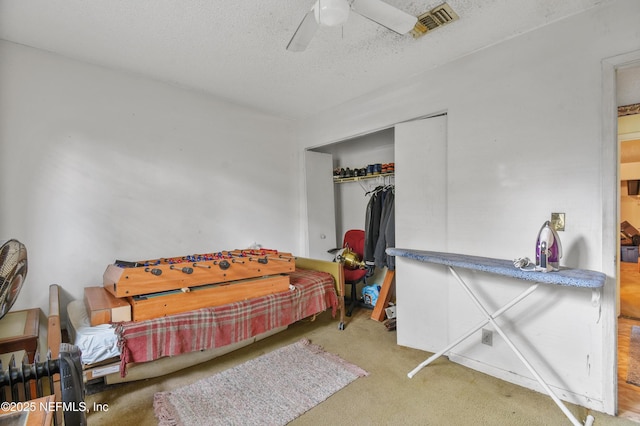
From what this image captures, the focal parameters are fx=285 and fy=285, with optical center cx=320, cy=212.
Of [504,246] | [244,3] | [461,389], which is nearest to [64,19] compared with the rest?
[244,3]

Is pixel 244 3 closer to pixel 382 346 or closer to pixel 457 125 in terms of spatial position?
pixel 457 125

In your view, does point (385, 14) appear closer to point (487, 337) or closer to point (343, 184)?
point (487, 337)

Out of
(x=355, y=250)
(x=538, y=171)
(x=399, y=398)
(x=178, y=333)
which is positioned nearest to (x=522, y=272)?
(x=538, y=171)

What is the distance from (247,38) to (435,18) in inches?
50.7

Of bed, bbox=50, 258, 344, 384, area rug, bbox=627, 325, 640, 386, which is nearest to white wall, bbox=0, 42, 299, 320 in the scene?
bed, bbox=50, 258, 344, 384

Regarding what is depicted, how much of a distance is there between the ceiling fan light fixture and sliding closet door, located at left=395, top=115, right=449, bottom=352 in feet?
4.70

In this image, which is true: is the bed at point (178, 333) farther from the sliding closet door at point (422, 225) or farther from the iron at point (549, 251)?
the iron at point (549, 251)

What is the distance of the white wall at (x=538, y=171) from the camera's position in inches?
67.2

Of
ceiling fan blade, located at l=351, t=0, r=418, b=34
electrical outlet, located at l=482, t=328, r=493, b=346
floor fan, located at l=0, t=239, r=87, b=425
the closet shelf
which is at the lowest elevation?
electrical outlet, located at l=482, t=328, r=493, b=346

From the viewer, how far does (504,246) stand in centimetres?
206

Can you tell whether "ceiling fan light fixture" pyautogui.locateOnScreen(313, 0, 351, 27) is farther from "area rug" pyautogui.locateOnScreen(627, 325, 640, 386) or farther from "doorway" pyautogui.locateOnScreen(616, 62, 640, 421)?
"area rug" pyautogui.locateOnScreen(627, 325, 640, 386)

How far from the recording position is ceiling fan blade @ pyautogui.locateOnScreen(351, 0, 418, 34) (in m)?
1.38

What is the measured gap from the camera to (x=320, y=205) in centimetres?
393

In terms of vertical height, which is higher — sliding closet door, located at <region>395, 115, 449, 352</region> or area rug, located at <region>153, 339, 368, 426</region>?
sliding closet door, located at <region>395, 115, 449, 352</region>
